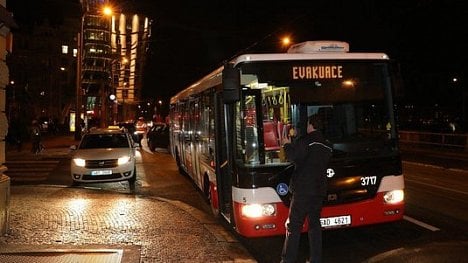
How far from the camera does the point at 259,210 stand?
24.3ft

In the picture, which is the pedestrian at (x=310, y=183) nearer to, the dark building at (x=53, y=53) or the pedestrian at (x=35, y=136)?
the pedestrian at (x=35, y=136)

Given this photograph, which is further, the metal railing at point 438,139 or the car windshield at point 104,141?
the metal railing at point 438,139

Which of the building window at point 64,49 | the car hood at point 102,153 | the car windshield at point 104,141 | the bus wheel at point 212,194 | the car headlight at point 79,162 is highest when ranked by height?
the building window at point 64,49

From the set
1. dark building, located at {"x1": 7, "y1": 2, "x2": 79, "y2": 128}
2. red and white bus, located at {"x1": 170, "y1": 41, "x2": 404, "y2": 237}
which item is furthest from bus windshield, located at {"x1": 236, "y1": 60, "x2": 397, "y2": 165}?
dark building, located at {"x1": 7, "y1": 2, "x2": 79, "y2": 128}

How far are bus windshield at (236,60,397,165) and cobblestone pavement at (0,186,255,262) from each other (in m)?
1.51

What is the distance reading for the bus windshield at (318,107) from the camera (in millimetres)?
7488

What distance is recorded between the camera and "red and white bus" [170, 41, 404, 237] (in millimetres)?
7430

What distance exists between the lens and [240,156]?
753 cm

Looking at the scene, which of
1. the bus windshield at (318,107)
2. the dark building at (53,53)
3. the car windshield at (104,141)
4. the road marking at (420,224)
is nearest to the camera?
the bus windshield at (318,107)

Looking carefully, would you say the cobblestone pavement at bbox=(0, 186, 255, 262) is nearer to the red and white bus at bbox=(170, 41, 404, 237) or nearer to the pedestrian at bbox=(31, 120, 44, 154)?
the red and white bus at bbox=(170, 41, 404, 237)

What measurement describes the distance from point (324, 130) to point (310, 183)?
A: 1.59 m

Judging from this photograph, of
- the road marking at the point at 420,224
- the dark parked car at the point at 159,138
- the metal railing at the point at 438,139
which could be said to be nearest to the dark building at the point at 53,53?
the dark parked car at the point at 159,138

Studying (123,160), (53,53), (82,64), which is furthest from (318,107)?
(53,53)

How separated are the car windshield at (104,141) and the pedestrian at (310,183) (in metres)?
10.4
